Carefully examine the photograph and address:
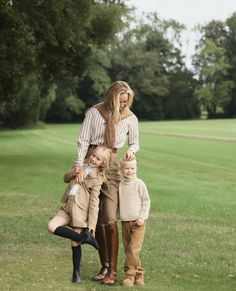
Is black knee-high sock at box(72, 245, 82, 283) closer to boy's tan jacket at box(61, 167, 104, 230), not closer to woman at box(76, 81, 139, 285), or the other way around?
woman at box(76, 81, 139, 285)

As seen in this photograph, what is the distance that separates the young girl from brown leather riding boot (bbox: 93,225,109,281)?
0.89ft

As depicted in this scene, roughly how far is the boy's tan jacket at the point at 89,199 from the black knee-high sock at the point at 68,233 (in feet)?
0.36

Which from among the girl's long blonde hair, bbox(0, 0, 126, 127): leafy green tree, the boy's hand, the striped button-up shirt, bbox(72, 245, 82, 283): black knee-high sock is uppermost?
bbox(0, 0, 126, 127): leafy green tree

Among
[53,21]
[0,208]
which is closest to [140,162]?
[53,21]

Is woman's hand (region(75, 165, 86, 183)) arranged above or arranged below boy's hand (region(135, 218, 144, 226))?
above

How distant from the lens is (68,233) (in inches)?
236

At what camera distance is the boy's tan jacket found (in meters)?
6.00

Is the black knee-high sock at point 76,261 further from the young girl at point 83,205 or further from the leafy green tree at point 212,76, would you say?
the leafy green tree at point 212,76

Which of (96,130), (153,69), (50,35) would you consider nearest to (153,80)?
(153,69)

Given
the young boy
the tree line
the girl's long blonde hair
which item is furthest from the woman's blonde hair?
the tree line

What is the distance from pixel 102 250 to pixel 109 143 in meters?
1.22

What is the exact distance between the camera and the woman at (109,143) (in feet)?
20.4

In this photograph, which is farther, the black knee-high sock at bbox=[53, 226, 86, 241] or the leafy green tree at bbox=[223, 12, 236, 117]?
the leafy green tree at bbox=[223, 12, 236, 117]

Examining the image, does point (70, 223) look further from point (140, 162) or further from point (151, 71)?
point (151, 71)
